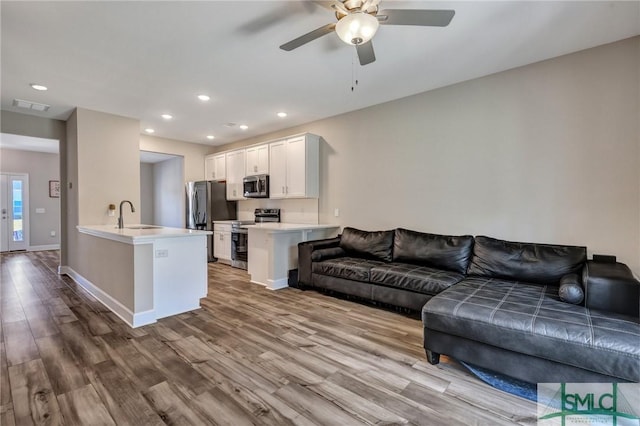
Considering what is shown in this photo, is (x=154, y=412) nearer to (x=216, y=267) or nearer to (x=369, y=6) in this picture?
(x=369, y=6)

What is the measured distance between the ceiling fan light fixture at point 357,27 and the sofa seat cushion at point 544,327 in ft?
6.72

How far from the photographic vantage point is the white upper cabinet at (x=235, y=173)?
6.15 metres

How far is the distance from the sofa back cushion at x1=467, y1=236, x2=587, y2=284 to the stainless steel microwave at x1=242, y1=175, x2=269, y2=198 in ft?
12.2

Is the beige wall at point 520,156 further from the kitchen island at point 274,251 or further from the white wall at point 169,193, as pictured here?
the white wall at point 169,193

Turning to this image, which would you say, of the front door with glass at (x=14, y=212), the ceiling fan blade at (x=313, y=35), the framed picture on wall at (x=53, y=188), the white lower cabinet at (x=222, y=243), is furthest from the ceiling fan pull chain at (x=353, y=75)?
the front door with glass at (x=14, y=212)

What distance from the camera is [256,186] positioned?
18.8 ft

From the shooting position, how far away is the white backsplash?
5.28 m

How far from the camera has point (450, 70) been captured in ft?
10.8

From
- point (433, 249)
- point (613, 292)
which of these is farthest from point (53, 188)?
point (613, 292)

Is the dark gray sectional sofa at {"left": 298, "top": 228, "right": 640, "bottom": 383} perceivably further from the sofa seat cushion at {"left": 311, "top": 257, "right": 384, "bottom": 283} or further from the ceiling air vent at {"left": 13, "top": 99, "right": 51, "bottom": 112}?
the ceiling air vent at {"left": 13, "top": 99, "right": 51, "bottom": 112}

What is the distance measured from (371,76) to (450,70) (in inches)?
34.5

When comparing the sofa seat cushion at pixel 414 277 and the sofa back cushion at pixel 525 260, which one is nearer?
the sofa back cushion at pixel 525 260

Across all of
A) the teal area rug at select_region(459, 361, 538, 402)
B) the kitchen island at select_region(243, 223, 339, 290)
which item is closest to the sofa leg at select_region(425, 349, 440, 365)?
the teal area rug at select_region(459, 361, 538, 402)

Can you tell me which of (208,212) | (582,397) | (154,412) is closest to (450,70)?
(582,397)
